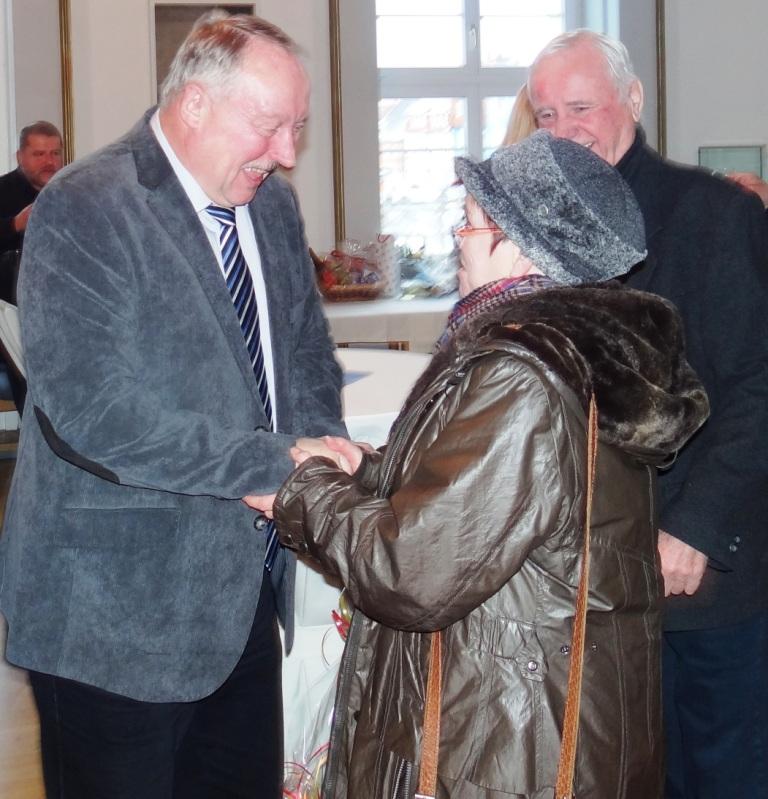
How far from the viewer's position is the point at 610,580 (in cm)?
149

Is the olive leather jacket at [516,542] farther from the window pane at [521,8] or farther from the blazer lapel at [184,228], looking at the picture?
the window pane at [521,8]

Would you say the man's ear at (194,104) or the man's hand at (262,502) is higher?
the man's ear at (194,104)

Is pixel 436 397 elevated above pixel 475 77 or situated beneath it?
situated beneath

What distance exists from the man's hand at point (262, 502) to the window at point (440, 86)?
556cm

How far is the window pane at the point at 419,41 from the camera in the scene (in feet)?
24.4

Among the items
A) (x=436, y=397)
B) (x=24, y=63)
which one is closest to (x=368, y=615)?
(x=436, y=397)

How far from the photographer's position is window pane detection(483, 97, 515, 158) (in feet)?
25.2

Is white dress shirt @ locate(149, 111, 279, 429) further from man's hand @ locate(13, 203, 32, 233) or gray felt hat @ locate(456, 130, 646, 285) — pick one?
man's hand @ locate(13, 203, 32, 233)

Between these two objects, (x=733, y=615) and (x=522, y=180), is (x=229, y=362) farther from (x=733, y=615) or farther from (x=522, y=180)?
(x=733, y=615)

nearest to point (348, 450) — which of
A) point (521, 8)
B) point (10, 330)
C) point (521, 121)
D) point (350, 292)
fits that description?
point (521, 121)

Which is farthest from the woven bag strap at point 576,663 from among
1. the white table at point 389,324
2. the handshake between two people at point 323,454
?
the white table at point 389,324

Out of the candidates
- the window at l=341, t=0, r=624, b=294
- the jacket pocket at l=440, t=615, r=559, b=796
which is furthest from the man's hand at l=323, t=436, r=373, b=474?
the window at l=341, t=0, r=624, b=294

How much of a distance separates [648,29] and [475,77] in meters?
1.13

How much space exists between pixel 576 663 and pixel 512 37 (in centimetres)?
680
